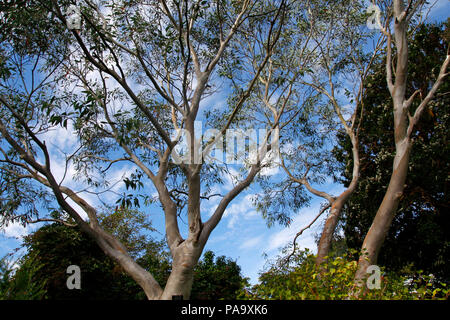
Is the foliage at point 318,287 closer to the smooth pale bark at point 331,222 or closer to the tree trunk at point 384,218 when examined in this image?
the tree trunk at point 384,218

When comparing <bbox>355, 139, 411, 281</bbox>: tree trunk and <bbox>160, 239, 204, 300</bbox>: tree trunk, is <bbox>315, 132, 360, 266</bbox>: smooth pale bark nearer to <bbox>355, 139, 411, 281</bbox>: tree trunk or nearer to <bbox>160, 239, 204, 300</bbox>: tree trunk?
<bbox>355, 139, 411, 281</bbox>: tree trunk

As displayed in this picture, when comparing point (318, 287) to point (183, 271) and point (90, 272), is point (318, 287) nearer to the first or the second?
point (183, 271)

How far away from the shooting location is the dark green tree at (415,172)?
34.0 ft

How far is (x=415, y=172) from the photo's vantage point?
10625 millimetres

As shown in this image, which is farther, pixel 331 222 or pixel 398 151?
pixel 331 222

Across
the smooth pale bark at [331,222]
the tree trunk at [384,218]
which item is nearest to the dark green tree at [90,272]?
the smooth pale bark at [331,222]

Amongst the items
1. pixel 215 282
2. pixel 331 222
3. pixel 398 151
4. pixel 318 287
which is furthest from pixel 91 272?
pixel 398 151

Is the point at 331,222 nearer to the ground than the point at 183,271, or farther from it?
farther from it

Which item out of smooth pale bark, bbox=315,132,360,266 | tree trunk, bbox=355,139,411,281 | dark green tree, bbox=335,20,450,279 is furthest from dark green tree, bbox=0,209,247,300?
dark green tree, bbox=335,20,450,279

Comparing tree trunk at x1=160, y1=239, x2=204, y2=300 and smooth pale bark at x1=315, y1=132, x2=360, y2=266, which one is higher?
smooth pale bark at x1=315, y1=132, x2=360, y2=266

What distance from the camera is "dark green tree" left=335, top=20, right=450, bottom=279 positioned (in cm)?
1036

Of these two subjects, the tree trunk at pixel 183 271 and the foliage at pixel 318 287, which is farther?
the tree trunk at pixel 183 271
